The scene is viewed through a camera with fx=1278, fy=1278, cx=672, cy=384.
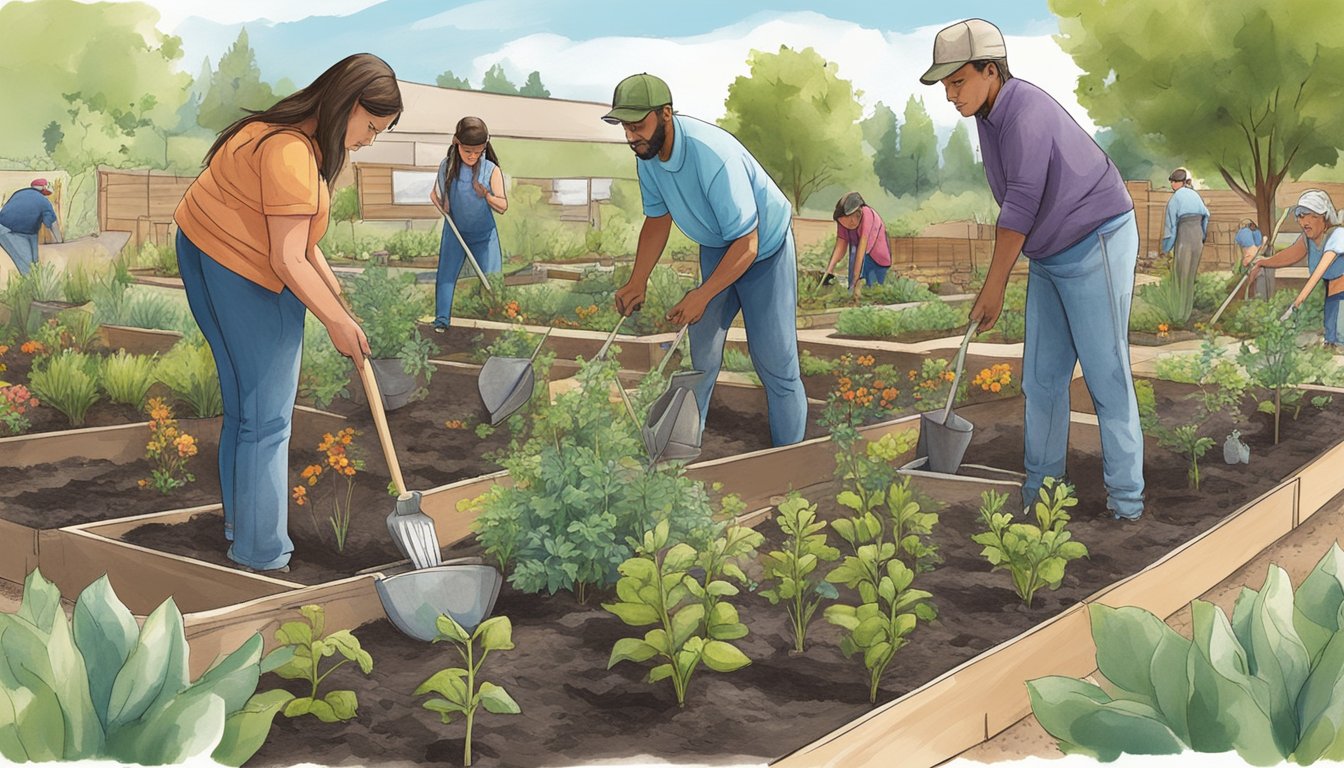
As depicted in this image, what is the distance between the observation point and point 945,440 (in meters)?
4.81

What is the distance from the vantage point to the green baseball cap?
14.0 ft

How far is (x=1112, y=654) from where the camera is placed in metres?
2.88

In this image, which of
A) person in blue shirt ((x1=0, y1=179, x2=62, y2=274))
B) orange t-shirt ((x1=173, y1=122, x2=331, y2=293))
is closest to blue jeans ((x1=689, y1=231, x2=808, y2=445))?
orange t-shirt ((x1=173, y1=122, x2=331, y2=293))

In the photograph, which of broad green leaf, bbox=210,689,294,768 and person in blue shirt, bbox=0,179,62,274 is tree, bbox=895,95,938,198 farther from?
broad green leaf, bbox=210,689,294,768

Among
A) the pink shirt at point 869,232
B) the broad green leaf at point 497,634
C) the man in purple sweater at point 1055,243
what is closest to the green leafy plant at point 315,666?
the broad green leaf at point 497,634

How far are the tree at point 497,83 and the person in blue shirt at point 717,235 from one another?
2660 millimetres

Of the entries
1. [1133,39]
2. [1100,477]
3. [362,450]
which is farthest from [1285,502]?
[1133,39]

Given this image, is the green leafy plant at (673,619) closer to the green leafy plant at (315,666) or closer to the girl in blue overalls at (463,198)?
the green leafy plant at (315,666)

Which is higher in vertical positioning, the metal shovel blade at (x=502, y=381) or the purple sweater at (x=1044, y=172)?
the purple sweater at (x=1044, y=172)

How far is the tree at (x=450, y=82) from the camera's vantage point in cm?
676

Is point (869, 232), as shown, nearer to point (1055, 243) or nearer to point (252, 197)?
point (1055, 243)

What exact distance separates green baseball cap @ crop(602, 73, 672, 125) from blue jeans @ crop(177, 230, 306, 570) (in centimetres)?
127

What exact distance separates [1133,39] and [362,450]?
10019 millimetres

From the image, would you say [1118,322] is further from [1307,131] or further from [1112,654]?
[1307,131]
